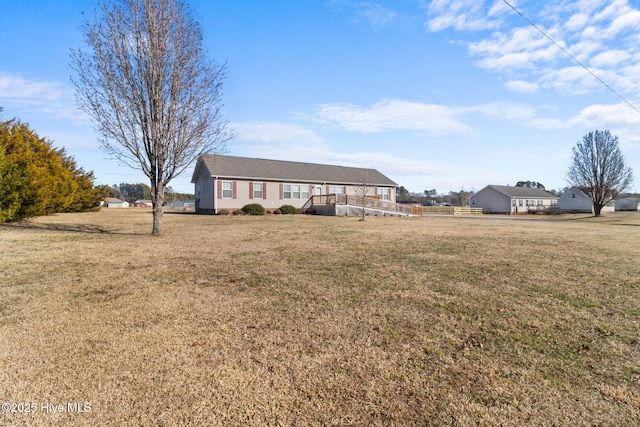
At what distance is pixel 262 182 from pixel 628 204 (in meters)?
69.7

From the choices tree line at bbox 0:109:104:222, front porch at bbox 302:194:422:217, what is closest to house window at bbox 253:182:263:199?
front porch at bbox 302:194:422:217

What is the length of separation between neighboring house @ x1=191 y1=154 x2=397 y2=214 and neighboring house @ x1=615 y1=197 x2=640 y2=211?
179ft

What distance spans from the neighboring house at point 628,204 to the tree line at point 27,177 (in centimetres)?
8121

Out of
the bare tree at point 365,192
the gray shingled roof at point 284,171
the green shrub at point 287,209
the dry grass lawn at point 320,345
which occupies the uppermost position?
the gray shingled roof at point 284,171

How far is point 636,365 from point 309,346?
307cm

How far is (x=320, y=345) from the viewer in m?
3.46

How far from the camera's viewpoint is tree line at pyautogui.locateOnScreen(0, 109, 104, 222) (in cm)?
1442

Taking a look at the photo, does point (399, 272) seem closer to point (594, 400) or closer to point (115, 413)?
point (594, 400)

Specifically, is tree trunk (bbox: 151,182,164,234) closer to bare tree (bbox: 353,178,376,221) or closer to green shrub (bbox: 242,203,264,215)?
green shrub (bbox: 242,203,264,215)

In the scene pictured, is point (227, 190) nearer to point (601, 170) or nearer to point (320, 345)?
point (320, 345)

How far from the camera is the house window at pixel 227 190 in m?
29.4

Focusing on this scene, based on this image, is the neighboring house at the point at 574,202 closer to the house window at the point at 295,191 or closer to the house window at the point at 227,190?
the house window at the point at 295,191

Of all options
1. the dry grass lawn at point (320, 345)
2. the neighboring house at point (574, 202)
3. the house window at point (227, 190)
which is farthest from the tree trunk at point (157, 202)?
the neighboring house at point (574, 202)

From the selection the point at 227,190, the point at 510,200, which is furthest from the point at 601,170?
the point at 227,190
